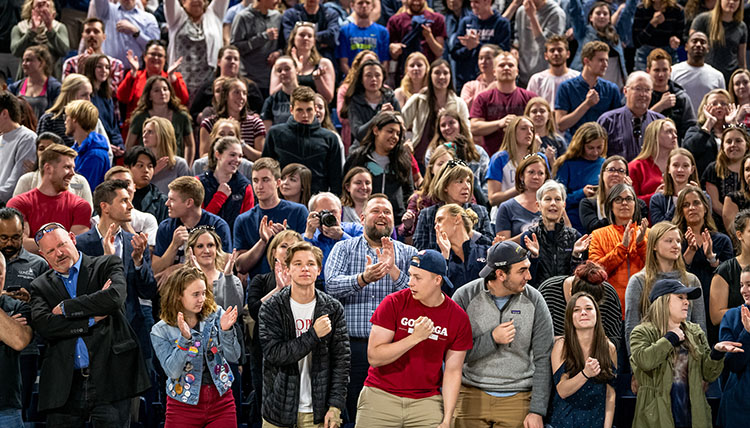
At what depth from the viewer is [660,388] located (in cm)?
659

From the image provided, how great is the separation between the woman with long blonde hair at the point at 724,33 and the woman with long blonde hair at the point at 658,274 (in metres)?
Result: 5.50

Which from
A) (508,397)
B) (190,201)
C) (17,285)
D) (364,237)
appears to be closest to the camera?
(508,397)

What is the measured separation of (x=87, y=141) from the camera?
919cm

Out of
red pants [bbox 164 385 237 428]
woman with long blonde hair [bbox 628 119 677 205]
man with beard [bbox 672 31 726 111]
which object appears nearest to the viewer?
red pants [bbox 164 385 237 428]

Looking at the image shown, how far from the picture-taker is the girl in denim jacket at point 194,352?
622 cm

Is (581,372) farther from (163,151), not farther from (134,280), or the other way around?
(163,151)

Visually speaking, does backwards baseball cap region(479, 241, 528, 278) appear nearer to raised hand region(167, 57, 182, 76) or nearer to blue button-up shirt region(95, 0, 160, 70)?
raised hand region(167, 57, 182, 76)

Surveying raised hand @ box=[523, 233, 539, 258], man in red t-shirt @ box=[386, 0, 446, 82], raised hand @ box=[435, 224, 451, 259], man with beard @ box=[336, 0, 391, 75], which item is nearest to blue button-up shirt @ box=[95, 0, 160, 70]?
man with beard @ box=[336, 0, 391, 75]

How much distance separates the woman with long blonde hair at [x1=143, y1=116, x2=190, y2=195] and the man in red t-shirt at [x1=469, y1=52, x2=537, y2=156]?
3.02 m

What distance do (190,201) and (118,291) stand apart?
1.57 m

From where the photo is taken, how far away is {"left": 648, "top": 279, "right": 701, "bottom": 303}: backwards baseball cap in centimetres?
658

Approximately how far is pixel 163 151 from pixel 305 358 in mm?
3745

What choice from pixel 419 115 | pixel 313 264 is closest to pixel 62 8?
pixel 419 115

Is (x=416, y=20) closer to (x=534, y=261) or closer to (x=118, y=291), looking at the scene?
(x=534, y=261)
